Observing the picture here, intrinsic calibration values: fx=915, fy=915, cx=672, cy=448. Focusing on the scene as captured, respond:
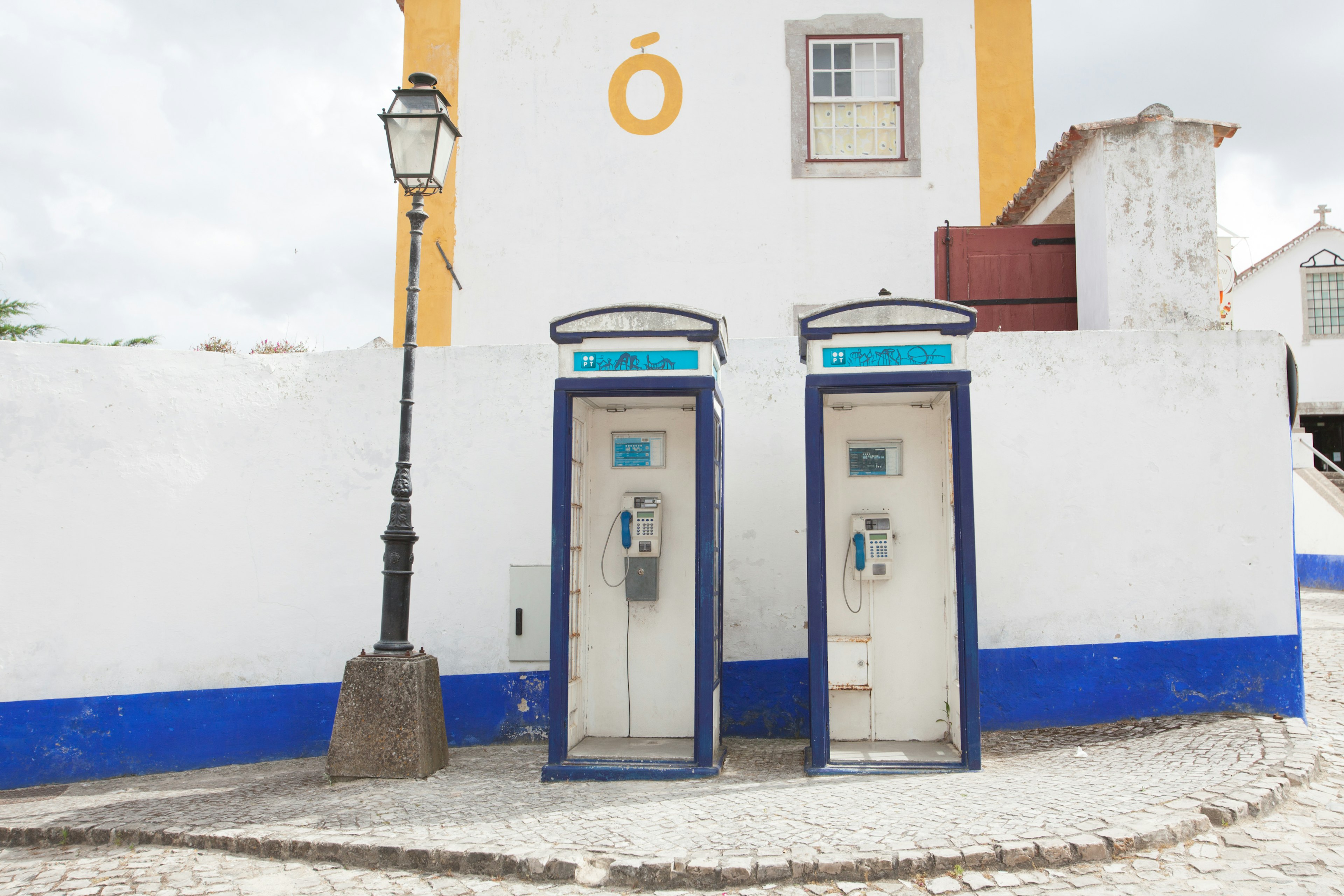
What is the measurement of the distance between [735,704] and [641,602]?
112cm

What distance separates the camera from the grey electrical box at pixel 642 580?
245 inches

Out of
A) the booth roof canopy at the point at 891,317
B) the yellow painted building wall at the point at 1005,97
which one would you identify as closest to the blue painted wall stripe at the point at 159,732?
the booth roof canopy at the point at 891,317

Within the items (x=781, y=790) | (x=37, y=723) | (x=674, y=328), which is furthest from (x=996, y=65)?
(x=37, y=723)

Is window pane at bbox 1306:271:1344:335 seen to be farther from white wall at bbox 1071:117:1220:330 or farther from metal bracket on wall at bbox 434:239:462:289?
metal bracket on wall at bbox 434:239:462:289

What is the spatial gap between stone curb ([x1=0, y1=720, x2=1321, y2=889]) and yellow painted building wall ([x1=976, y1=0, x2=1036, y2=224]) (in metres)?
7.30

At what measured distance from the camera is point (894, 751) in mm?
5891

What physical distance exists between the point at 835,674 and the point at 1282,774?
256cm

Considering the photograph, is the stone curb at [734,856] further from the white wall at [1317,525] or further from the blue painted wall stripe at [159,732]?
the white wall at [1317,525]

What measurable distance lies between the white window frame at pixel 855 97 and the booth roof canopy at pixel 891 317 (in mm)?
5114

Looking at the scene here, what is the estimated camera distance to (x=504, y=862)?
14.2 ft

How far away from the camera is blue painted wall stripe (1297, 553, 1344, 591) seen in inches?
677

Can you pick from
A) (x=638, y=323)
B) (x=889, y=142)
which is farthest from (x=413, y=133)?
(x=889, y=142)

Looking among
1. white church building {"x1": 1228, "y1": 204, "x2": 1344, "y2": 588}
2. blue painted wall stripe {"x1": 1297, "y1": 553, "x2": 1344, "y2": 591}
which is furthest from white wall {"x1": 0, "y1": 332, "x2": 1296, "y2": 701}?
white church building {"x1": 1228, "y1": 204, "x2": 1344, "y2": 588}

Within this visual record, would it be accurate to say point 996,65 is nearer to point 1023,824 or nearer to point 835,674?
point 835,674
